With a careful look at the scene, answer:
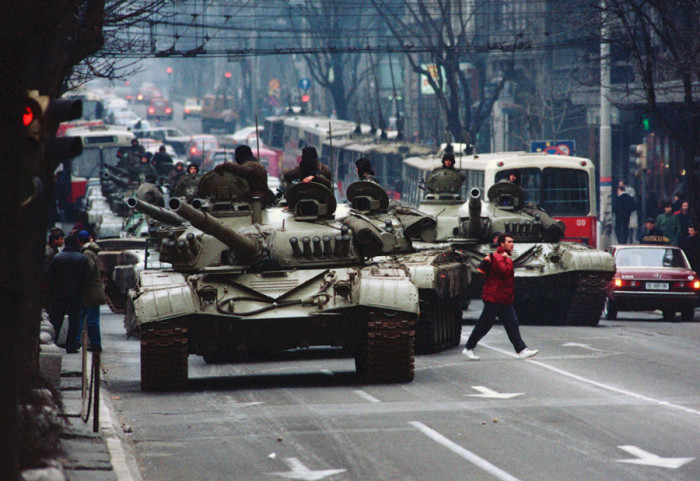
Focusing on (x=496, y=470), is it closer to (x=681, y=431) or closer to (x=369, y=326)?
(x=681, y=431)

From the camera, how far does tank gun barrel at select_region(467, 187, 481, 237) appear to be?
21.7 m

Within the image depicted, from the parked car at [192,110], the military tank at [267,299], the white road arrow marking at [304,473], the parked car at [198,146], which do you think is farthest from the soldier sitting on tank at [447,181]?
the parked car at [192,110]

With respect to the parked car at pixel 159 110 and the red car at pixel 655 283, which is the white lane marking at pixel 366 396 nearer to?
the red car at pixel 655 283

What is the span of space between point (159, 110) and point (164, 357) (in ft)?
298

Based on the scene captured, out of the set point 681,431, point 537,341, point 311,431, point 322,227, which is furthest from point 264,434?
point 537,341

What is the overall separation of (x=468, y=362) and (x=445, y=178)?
861 centimetres

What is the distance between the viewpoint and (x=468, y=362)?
672 inches

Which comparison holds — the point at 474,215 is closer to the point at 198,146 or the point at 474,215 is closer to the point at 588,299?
the point at 588,299

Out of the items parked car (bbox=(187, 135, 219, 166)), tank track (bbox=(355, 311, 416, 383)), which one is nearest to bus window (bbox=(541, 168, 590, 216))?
tank track (bbox=(355, 311, 416, 383))

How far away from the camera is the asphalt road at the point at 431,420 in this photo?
984 cm

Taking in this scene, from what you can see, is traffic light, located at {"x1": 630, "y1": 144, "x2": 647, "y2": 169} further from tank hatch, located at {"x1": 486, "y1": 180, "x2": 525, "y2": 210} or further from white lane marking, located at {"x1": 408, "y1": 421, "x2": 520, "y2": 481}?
white lane marking, located at {"x1": 408, "y1": 421, "x2": 520, "y2": 481}

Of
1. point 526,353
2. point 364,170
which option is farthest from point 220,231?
point 364,170

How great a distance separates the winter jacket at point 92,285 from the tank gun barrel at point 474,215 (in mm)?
5820

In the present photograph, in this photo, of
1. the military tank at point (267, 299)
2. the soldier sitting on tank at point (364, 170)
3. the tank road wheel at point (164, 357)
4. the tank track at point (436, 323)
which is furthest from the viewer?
the soldier sitting on tank at point (364, 170)
